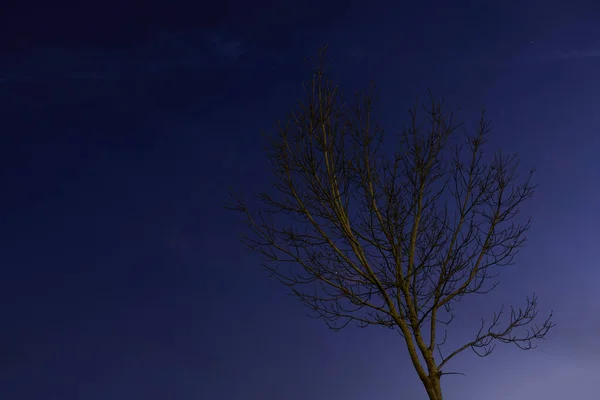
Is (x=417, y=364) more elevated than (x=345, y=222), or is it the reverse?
(x=345, y=222)

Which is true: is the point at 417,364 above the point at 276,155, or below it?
below

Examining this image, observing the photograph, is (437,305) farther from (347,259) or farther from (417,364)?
(347,259)

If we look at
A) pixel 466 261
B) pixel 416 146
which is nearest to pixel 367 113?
pixel 416 146

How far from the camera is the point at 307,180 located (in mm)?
6168

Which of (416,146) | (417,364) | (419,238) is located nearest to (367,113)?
(416,146)

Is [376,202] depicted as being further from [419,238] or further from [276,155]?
[276,155]

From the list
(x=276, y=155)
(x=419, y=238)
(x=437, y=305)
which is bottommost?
(x=437, y=305)

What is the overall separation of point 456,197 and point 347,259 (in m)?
1.53

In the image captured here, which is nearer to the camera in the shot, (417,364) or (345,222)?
(417,364)

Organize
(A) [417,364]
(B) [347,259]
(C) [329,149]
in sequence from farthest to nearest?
(C) [329,149]
(B) [347,259]
(A) [417,364]

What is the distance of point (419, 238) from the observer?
6070 mm

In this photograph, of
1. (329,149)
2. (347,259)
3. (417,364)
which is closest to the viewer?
(417,364)

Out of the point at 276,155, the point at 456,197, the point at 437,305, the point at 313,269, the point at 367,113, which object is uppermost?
the point at 367,113

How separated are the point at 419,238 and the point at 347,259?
35.3 inches
